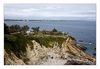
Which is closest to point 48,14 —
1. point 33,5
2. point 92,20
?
point 33,5

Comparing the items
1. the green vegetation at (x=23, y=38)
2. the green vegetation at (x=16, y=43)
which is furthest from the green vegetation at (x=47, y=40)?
the green vegetation at (x=16, y=43)

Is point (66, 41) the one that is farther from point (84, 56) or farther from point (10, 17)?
point (10, 17)

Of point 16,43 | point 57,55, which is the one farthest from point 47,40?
point 16,43

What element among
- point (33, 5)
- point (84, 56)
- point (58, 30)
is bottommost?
point (84, 56)

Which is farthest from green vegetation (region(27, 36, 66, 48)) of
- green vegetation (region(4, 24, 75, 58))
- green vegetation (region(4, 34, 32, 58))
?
green vegetation (region(4, 34, 32, 58))

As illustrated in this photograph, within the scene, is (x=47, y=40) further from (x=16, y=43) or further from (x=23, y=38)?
(x=16, y=43)
